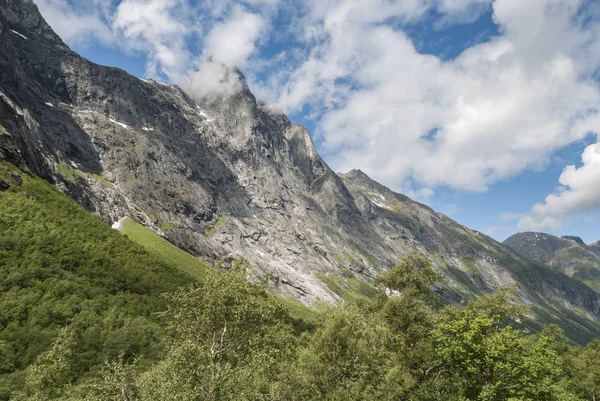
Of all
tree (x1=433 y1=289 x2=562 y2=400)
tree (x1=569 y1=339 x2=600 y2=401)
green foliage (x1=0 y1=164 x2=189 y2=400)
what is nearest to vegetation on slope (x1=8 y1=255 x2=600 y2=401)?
tree (x1=433 y1=289 x2=562 y2=400)

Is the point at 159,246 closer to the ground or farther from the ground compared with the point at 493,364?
closer to the ground

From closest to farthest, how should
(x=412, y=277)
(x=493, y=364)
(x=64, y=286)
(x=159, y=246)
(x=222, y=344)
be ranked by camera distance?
1. (x=493, y=364)
2. (x=222, y=344)
3. (x=412, y=277)
4. (x=64, y=286)
5. (x=159, y=246)

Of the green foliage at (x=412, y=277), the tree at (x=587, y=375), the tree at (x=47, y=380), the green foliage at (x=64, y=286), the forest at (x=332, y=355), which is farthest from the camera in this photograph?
the green foliage at (x=64, y=286)

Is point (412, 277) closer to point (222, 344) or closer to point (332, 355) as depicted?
point (332, 355)

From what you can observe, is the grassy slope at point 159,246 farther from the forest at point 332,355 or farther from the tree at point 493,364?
the tree at point 493,364

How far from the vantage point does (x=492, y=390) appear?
2044 cm

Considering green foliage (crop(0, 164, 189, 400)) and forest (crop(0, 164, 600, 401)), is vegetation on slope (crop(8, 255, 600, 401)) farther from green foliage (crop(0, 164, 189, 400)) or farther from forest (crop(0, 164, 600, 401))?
green foliage (crop(0, 164, 189, 400))

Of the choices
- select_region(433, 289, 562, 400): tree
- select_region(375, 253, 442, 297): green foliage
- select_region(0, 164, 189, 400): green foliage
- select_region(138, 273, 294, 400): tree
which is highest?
select_region(375, 253, 442, 297): green foliage

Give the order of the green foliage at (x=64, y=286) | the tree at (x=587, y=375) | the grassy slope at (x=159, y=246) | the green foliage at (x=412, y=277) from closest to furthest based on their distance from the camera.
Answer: the green foliage at (x=412, y=277), the tree at (x=587, y=375), the green foliage at (x=64, y=286), the grassy slope at (x=159, y=246)

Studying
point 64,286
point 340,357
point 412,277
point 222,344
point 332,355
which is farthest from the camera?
point 64,286

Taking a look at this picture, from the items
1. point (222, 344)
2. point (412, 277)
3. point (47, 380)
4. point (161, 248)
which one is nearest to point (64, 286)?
point (47, 380)

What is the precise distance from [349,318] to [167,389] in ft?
61.6

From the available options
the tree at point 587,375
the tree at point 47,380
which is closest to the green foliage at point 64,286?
the tree at point 47,380

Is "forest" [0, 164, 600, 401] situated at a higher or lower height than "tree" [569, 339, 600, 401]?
lower
